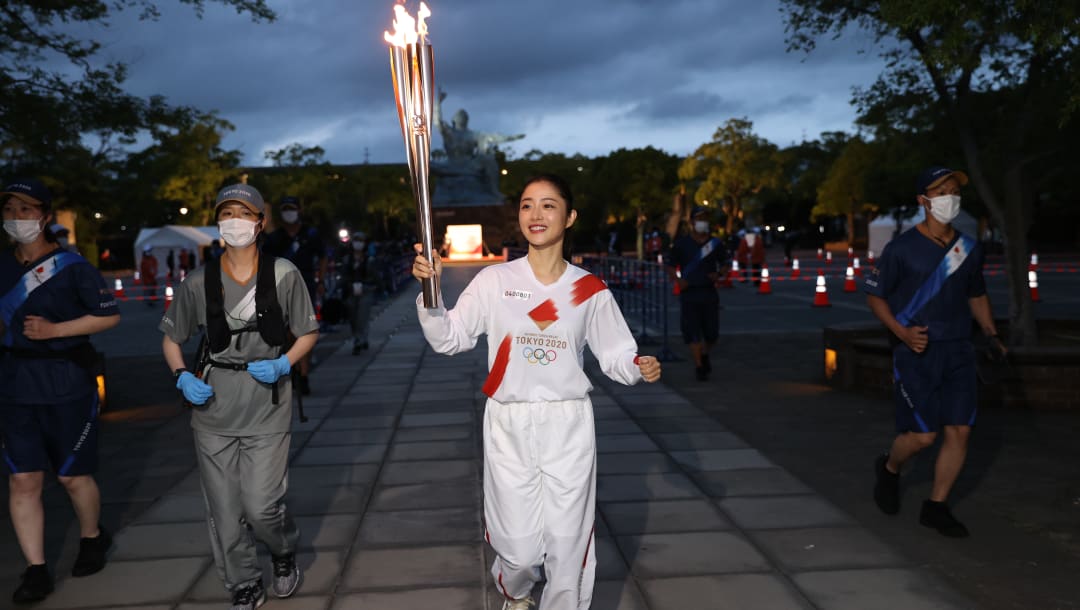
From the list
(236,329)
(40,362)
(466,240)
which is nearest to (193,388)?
(236,329)

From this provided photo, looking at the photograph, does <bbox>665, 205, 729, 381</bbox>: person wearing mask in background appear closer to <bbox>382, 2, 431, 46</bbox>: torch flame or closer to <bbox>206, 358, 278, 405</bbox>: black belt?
<bbox>206, 358, 278, 405</bbox>: black belt

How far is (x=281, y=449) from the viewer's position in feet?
14.4

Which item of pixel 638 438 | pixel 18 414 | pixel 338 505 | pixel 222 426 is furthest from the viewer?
pixel 638 438

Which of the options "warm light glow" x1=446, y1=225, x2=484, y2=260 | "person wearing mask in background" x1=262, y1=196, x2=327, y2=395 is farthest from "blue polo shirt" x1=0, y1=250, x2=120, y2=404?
"warm light glow" x1=446, y1=225, x2=484, y2=260

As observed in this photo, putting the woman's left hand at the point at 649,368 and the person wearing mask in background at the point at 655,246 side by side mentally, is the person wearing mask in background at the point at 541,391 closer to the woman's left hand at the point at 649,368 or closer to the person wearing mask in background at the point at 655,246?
the woman's left hand at the point at 649,368

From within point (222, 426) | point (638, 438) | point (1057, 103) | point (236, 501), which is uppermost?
point (1057, 103)

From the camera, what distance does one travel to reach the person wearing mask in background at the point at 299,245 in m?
9.64

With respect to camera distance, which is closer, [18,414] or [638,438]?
[18,414]

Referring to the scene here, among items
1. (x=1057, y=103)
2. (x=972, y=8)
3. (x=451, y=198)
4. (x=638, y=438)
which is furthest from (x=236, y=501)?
(x=451, y=198)

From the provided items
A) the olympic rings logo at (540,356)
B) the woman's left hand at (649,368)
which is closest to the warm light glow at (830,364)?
the woman's left hand at (649,368)

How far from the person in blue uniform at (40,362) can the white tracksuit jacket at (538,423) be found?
2.05 metres

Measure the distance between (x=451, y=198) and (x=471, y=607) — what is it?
51.1 meters

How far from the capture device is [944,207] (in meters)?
5.43

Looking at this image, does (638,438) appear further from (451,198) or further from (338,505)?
(451,198)
